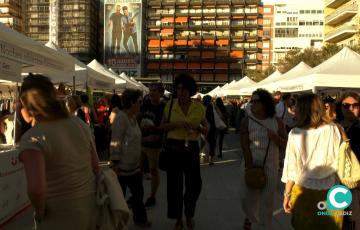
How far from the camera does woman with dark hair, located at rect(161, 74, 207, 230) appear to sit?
5562 millimetres

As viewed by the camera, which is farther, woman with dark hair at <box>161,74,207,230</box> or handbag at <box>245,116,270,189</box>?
woman with dark hair at <box>161,74,207,230</box>

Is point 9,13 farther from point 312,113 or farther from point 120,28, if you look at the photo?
point 312,113

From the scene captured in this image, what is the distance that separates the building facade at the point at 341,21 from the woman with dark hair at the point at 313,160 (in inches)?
2219

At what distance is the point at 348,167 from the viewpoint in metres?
3.64

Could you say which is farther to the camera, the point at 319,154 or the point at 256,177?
the point at 256,177

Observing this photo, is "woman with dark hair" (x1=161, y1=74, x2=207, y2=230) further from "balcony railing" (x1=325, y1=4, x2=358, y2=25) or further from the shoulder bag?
"balcony railing" (x1=325, y1=4, x2=358, y2=25)

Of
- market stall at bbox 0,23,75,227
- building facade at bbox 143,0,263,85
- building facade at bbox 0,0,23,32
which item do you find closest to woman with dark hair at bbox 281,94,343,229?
market stall at bbox 0,23,75,227

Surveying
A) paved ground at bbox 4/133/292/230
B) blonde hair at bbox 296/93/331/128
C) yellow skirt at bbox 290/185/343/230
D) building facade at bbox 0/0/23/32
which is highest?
building facade at bbox 0/0/23/32

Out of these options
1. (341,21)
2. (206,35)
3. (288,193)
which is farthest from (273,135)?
(206,35)

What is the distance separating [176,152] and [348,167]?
2.34 metres

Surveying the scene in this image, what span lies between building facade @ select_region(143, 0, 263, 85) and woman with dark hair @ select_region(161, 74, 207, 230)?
104198 millimetres

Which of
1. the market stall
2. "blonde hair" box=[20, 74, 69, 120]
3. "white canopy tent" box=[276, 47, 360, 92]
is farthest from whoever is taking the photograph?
"white canopy tent" box=[276, 47, 360, 92]

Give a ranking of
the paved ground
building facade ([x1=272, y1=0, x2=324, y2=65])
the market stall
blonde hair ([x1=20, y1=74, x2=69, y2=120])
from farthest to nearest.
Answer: building facade ([x1=272, y1=0, x2=324, y2=65]), the market stall, the paved ground, blonde hair ([x1=20, y1=74, x2=69, y2=120])

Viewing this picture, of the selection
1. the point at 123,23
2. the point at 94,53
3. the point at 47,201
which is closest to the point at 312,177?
the point at 47,201
